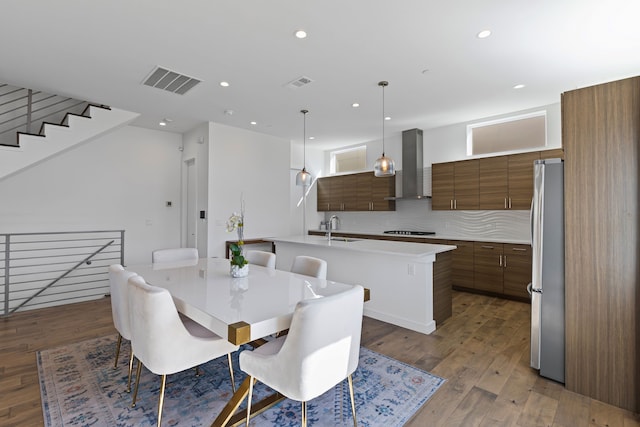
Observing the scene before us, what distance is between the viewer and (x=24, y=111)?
436 centimetres

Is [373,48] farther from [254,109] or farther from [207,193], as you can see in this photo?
[207,193]

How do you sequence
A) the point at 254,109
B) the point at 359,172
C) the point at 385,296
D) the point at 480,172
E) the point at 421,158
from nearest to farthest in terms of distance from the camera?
1. the point at 385,296
2. the point at 254,109
3. the point at 480,172
4. the point at 421,158
5. the point at 359,172

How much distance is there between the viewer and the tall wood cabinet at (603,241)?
2.03 m

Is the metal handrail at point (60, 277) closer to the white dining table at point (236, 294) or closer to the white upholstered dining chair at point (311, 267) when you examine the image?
the white dining table at point (236, 294)

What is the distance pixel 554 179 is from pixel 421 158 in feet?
12.0

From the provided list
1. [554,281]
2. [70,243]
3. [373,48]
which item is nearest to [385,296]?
[554,281]

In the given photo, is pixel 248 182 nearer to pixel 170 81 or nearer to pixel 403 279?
pixel 170 81

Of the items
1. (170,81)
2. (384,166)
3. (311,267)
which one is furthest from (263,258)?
(170,81)

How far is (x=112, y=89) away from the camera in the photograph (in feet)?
12.4

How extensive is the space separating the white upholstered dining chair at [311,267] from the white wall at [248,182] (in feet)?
8.84

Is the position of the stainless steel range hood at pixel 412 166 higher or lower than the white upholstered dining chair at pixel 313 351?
higher

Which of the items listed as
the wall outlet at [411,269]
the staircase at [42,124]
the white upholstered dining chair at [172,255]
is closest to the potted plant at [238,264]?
the white upholstered dining chair at [172,255]

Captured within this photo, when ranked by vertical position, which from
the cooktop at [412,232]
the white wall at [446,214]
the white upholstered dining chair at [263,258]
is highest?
the white wall at [446,214]

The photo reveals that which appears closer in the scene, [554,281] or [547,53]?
[554,281]
